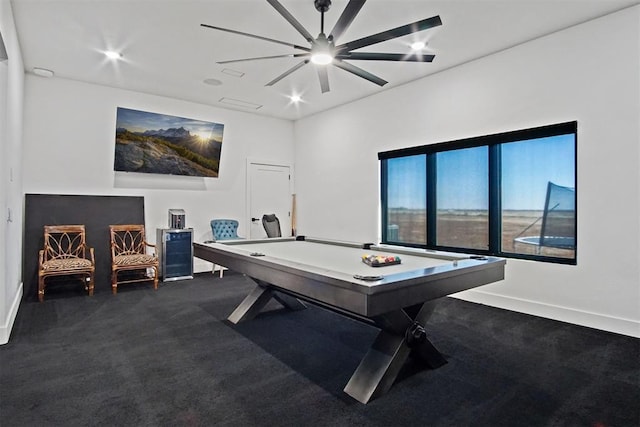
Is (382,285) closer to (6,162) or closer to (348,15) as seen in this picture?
(348,15)

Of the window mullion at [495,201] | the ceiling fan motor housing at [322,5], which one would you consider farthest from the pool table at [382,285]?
the ceiling fan motor housing at [322,5]

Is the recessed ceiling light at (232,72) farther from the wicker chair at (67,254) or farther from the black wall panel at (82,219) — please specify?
the wicker chair at (67,254)

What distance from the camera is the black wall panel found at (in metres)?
4.72

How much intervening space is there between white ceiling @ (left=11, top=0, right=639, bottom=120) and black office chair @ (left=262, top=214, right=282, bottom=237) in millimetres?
2305

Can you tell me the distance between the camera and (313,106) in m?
6.42

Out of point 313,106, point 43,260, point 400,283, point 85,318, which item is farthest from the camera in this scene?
point 313,106

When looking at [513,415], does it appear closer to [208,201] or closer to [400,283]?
[400,283]

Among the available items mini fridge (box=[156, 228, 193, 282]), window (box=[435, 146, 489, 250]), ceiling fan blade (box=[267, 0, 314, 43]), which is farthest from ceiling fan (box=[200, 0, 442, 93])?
mini fridge (box=[156, 228, 193, 282])

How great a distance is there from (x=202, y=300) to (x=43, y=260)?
219 cm

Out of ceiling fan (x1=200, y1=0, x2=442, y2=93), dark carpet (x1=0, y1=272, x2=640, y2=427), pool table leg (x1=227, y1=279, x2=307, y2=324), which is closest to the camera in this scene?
dark carpet (x1=0, y1=272, x2=640, y2=427)

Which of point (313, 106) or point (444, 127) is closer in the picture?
point (444, 127)

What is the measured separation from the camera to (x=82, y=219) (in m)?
5.10

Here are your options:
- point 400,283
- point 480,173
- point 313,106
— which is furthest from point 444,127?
point 400,283

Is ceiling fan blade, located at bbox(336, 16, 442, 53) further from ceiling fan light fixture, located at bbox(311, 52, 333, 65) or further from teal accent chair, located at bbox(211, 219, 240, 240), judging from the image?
teal accent chair, located at bbox(211, 219, 240, 240)
